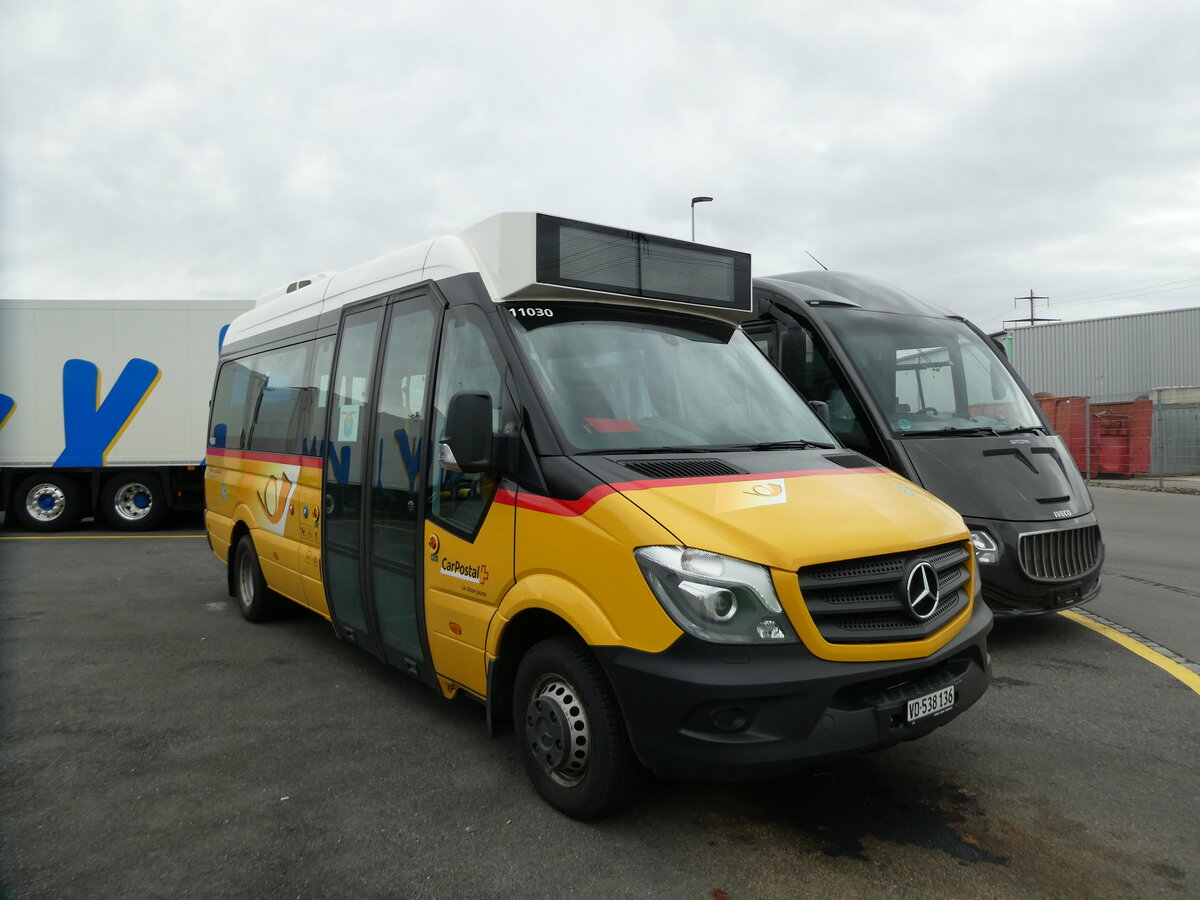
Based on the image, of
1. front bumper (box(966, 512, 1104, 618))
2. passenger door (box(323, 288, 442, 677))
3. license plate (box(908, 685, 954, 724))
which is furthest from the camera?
front bumper (box(966, 512, 1104, 618))

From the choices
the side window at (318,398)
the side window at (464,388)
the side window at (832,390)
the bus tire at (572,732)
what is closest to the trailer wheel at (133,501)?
the side window at (318,398)

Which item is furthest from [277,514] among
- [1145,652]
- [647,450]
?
[1145,652]

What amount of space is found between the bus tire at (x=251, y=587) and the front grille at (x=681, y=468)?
4.61 m

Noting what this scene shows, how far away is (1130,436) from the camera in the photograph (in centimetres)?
2159

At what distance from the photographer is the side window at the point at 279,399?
21.0 feet

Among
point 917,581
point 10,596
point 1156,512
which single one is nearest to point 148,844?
point 917,581

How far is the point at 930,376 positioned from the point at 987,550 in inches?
70.7

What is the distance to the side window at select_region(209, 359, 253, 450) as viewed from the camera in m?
7.72

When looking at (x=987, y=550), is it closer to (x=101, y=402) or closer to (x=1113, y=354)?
(x=101, y=402)

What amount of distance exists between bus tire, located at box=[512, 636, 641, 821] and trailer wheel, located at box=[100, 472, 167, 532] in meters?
12.3

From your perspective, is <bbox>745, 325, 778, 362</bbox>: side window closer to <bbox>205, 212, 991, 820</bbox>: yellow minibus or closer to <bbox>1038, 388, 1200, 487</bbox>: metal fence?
<bbox>205, 212, 991, 820</bbox>: yellow minibus

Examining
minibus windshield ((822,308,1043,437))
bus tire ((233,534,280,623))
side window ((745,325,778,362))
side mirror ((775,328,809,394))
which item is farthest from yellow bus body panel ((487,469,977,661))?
bus tire ((233,534,280,623))

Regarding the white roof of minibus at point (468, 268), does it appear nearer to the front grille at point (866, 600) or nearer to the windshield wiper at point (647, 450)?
the windshield wiper at point (647, 450)

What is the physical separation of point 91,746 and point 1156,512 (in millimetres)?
16169
